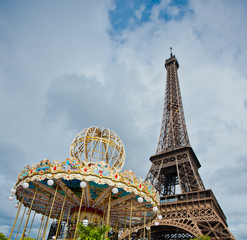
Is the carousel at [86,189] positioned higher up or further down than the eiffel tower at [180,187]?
further down

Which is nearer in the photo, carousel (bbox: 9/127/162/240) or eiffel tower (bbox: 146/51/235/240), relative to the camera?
carousel (bbox: 9/127/162/240)

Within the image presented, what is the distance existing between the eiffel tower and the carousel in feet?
40.2

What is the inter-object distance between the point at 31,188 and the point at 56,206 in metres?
3.05

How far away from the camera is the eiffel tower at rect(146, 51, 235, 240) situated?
82.0ft

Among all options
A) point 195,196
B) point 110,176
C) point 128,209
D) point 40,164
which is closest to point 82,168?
point 110,176

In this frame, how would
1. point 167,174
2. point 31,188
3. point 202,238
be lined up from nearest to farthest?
point 31,188, point 202,238, point 167,174

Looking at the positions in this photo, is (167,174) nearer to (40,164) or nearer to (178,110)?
(178,110)

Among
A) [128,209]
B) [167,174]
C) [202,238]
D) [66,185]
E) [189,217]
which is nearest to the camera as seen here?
[66,185]

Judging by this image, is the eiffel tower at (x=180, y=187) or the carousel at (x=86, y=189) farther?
the eiffel tower at (x=180, y=187)

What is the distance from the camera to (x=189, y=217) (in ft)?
86.9

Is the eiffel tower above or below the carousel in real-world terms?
above

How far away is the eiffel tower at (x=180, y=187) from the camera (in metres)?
25.0

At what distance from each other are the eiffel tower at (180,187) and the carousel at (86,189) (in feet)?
40.2

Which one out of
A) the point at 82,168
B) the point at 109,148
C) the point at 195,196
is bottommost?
the point at 82,168
